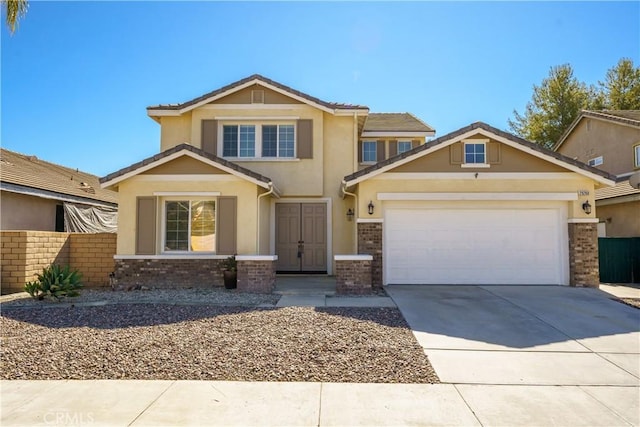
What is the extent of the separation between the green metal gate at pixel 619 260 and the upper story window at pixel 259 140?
11.0 metres

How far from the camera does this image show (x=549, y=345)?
6.44m

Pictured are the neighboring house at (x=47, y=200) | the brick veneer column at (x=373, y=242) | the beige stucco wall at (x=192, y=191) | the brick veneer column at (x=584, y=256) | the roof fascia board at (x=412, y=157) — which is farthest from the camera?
the neighboring house at (x=47, y=200)

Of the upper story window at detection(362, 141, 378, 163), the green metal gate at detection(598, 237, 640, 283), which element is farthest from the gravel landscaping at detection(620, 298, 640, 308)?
the upper story window at detection(362, 141, 378, 163)

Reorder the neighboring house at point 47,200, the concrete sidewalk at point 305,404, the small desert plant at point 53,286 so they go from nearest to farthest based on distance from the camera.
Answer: the concrete sidewalk at point 305,404 < the small desert plant at point 53,286 < the neighboring house at point 47,200

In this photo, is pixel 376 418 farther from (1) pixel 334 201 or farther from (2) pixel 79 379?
(1) pixel 334 201

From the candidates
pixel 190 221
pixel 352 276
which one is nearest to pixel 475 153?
pixel 352 276

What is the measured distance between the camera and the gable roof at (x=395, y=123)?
54.6 ft

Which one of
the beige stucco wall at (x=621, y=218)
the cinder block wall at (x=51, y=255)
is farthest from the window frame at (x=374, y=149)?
the cinder block wall at (x=51, y=255)

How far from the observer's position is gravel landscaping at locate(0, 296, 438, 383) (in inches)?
205

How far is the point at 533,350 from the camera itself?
6.21 metres

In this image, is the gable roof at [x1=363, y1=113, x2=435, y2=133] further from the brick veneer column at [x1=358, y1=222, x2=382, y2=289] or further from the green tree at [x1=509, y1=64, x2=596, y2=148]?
the green tree at [x1=509, y1=64, x2=596, y2=148]

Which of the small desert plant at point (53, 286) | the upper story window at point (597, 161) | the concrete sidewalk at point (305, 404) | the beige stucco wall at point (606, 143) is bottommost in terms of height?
the concrete sidewalk at point (305, 404)

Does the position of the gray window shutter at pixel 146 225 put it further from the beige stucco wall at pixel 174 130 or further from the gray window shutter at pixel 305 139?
the gray window shutter at pixel 305 139

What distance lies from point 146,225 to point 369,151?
9054mm
